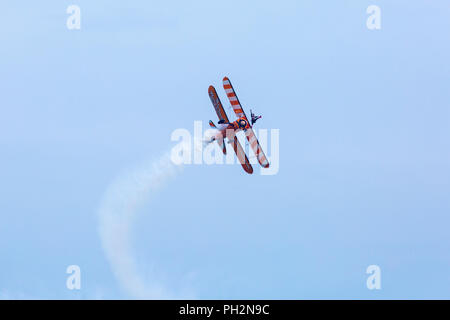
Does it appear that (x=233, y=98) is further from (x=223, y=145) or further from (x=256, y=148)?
(x=256, y=148)

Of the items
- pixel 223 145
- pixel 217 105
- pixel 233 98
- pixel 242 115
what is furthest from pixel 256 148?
pixel 217 105

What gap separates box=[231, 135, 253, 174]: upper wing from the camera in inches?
3083

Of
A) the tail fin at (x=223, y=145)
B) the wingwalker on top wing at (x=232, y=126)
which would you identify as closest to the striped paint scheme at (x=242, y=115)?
the wingwalker on top wing at (x=232, y=126)

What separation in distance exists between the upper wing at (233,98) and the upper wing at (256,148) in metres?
1.06

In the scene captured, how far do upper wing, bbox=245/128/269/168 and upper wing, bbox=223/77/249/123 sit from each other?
1060 mm

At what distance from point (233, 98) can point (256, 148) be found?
338cm

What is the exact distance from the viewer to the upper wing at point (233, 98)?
76.4 m

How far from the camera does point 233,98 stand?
7688cm

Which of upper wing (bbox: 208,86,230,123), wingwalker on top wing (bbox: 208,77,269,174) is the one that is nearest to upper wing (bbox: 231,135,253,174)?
wingwalker on top wing (bbox: 208,77,269,174)
